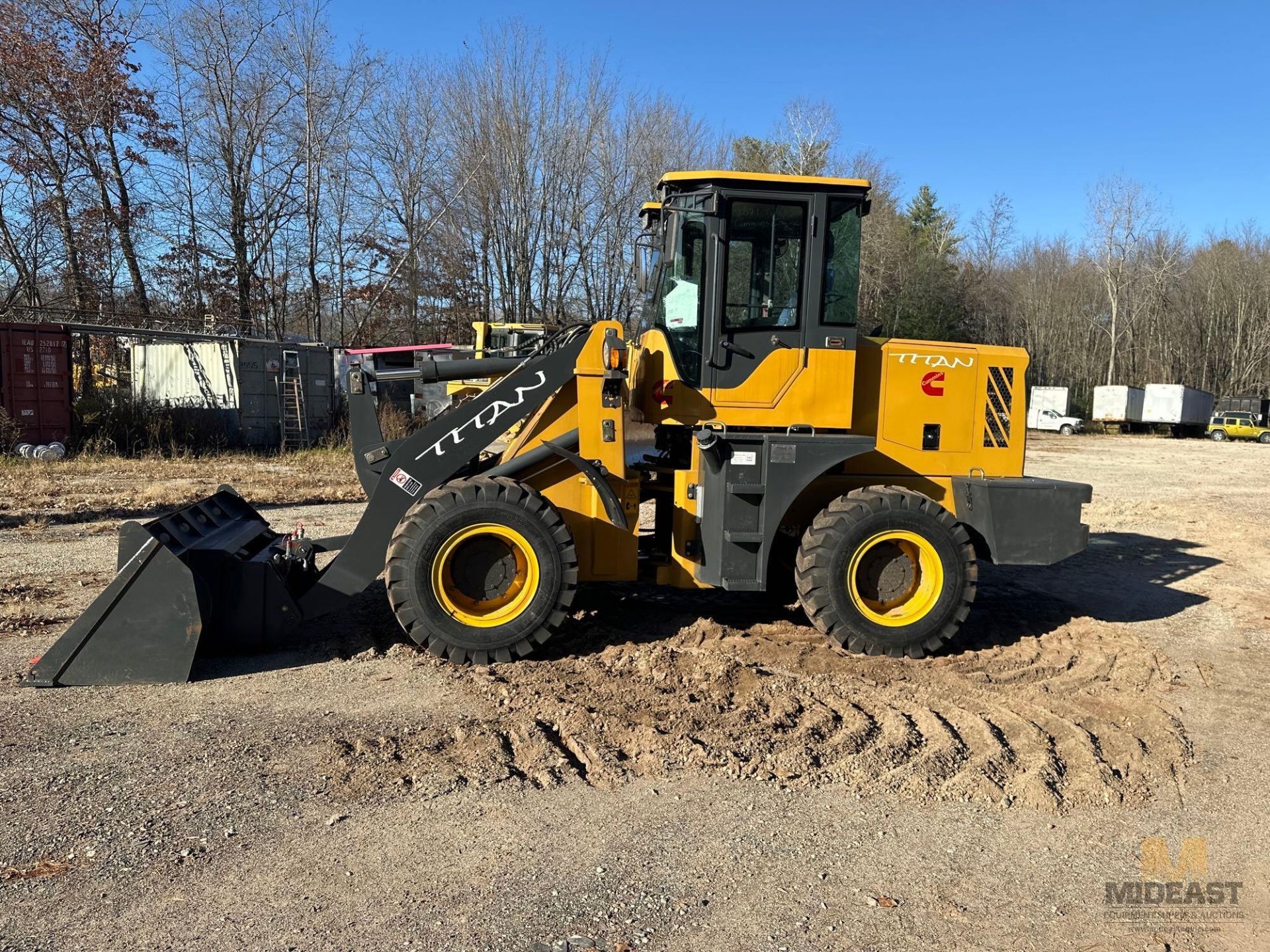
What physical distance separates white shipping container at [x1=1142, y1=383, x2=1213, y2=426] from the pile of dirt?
43.7 metres

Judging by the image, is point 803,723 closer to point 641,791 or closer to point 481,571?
point 641,791

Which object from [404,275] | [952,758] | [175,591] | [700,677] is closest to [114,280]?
[404,275]

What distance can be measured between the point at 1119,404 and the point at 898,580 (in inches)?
1788

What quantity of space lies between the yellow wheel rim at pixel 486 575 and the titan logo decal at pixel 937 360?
10.0ft

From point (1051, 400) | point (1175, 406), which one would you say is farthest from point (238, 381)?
point (1175, 406)

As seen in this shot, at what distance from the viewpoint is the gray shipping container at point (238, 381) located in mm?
19000

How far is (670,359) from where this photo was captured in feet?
19.2

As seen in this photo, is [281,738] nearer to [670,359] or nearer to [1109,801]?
[670,359]

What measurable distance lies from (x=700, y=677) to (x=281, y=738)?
237 cm

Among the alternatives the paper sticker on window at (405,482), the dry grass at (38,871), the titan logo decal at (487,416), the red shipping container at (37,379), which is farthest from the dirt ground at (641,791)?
the red shipping container at (37,379)

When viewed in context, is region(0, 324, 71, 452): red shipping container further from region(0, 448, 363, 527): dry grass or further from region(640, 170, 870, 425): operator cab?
region(640, 170, 870, 425): operator cab

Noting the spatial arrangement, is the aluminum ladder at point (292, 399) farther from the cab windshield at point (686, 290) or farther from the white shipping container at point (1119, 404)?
the white shipping container at point (1119, 404)

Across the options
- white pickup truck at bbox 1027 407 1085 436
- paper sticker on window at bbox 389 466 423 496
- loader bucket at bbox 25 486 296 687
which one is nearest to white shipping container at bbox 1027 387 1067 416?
white pickup truck at bbox 1027 407 1085 436

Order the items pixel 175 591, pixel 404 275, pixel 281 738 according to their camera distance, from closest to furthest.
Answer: pixel 281 738 → pixel 175 591 → pixel 404 275
